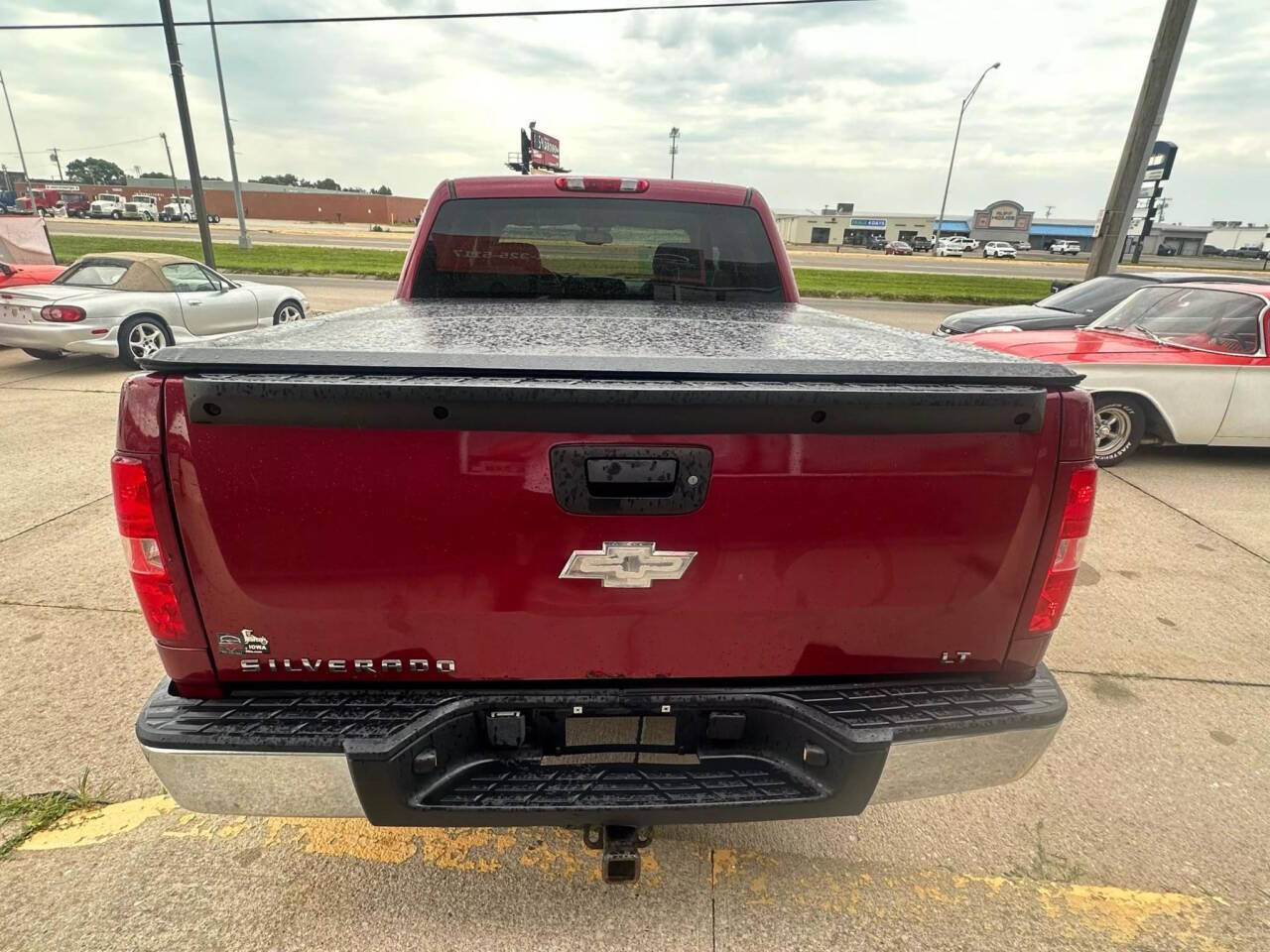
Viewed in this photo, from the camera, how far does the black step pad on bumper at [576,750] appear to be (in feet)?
5.09

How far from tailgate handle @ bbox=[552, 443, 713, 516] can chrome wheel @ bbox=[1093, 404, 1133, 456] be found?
20.5 ft

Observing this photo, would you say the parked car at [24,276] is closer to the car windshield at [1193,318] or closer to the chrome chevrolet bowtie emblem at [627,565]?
the chrome chevrolet bowtie emblem at [627,565]

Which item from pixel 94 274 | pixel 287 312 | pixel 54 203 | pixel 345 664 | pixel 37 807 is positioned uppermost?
pixel 54 203

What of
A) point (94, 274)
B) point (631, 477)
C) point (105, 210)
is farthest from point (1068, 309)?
point (105, 210)

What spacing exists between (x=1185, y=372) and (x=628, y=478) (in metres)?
A: 6.64

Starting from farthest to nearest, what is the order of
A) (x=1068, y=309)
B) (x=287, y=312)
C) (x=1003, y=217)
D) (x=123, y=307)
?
(x=1003, y=217)
(x=287, y=312)
(x=1068, y=309)
(x=123, y=307)

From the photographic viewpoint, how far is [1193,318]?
6.35 m

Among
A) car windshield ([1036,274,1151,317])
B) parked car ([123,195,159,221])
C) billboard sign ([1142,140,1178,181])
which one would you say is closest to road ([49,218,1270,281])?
parked car ([123,195,159,221])

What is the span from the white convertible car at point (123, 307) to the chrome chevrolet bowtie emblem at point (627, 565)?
7.36 m

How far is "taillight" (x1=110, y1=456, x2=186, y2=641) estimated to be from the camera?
4.75ft

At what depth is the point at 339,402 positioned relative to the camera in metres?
1.42

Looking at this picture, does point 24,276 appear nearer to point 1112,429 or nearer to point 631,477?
point 631,477

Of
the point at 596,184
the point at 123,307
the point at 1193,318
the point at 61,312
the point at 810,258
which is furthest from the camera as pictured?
the point at 810,258

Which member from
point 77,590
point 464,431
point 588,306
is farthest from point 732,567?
point 77,590
